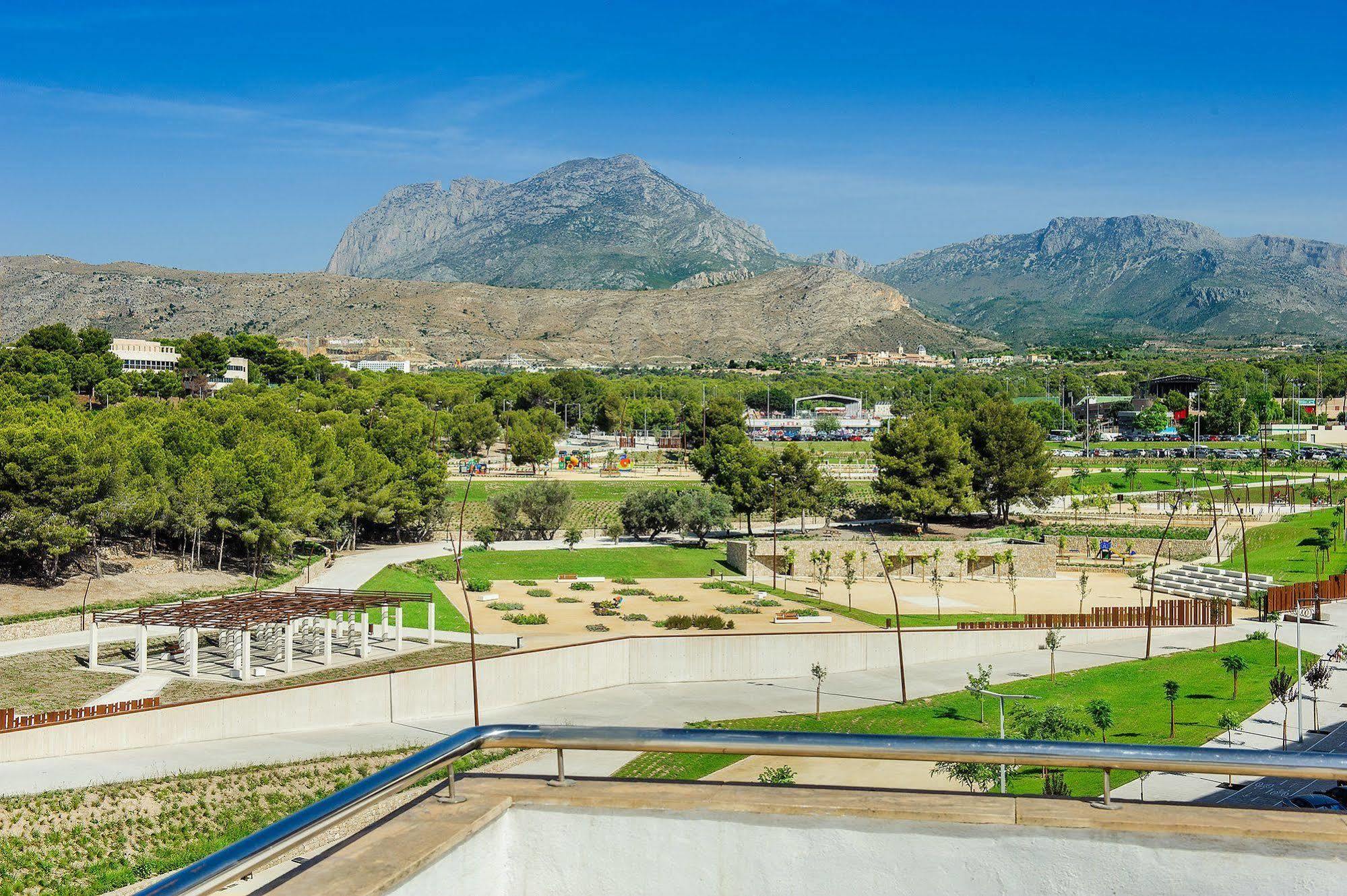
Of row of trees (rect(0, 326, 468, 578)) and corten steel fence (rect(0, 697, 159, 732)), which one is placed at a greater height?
row of trees (rect(0, 326, 468, 578))

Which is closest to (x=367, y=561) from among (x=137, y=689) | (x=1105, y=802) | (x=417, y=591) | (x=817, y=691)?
(x=417, y=591)

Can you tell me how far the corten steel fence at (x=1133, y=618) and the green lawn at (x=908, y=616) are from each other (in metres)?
1.13

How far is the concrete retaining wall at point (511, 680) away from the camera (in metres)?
25.0

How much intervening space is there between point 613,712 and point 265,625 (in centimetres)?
1131

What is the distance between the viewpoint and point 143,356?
111 m

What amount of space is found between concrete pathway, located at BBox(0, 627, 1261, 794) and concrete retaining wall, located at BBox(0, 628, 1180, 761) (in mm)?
300

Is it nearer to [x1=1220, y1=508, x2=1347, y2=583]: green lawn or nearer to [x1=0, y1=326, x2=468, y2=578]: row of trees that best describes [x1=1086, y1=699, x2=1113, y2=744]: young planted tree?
[x1=1220, y1=508, x2=1347, y2=583]: green lawn

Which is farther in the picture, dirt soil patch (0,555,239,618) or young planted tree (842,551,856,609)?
young planted tree (842,551,856,609)

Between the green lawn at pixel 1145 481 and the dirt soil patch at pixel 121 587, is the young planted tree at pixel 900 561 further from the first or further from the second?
the dirt soil patch at pixel 121 587

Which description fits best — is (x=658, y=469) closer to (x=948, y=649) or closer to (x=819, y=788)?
(x=948, y=649)

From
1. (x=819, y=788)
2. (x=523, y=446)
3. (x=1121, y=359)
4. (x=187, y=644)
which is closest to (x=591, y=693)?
(x=187, y=644)

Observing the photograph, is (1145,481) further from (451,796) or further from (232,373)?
(451,796)

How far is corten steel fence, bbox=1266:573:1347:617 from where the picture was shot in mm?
43125

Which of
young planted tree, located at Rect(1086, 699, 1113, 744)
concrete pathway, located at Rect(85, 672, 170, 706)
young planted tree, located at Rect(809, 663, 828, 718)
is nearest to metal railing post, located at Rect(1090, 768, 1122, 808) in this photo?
young planted tree, located at Rect(1086, 699, 1113, 744)
